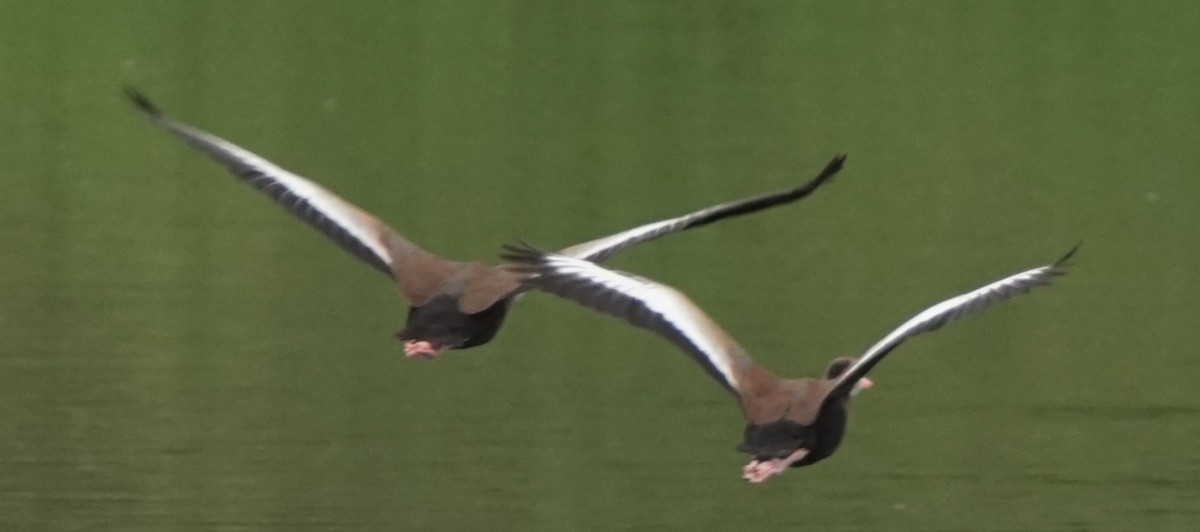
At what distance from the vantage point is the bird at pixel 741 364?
4.79 meters

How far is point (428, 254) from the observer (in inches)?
221

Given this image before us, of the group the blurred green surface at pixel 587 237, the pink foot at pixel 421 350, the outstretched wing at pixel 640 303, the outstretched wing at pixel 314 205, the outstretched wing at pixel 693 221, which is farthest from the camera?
the blurred green surface at pixel 587 237

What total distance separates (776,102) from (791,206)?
1156 millimetres

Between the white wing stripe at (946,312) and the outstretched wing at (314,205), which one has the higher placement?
the outstretched wing at (314,205)

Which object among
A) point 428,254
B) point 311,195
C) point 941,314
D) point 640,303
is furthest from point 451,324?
point 941,314

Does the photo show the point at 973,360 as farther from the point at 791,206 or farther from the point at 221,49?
the point at 221,49

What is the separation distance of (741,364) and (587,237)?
3.25 metres

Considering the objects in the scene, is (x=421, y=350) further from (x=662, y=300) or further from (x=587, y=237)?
(x=587, y=237)

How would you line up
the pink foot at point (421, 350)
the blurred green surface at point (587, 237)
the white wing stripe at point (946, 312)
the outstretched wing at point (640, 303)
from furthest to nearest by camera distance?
1. the blurred green surface at point (587, 237)
2. the pink foot at point (421, 350)
3. the outstretched wing at point (640, 303)
4. the white wing stripe at point (946, 312)

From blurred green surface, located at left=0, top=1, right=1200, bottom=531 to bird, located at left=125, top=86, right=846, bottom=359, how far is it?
1.17 meters

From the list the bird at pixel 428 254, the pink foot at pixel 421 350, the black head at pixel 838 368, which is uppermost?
the bird at pixel 428 254

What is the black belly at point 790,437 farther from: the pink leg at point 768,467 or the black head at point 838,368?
the black head at point 838,368

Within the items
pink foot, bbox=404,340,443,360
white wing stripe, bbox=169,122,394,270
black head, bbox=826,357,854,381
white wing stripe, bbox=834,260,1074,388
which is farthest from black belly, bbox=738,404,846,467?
white wing stripe, bbox=169,122,394,270

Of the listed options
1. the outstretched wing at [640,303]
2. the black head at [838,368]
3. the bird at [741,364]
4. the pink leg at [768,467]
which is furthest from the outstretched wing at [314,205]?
the pink leg at [768,467]
